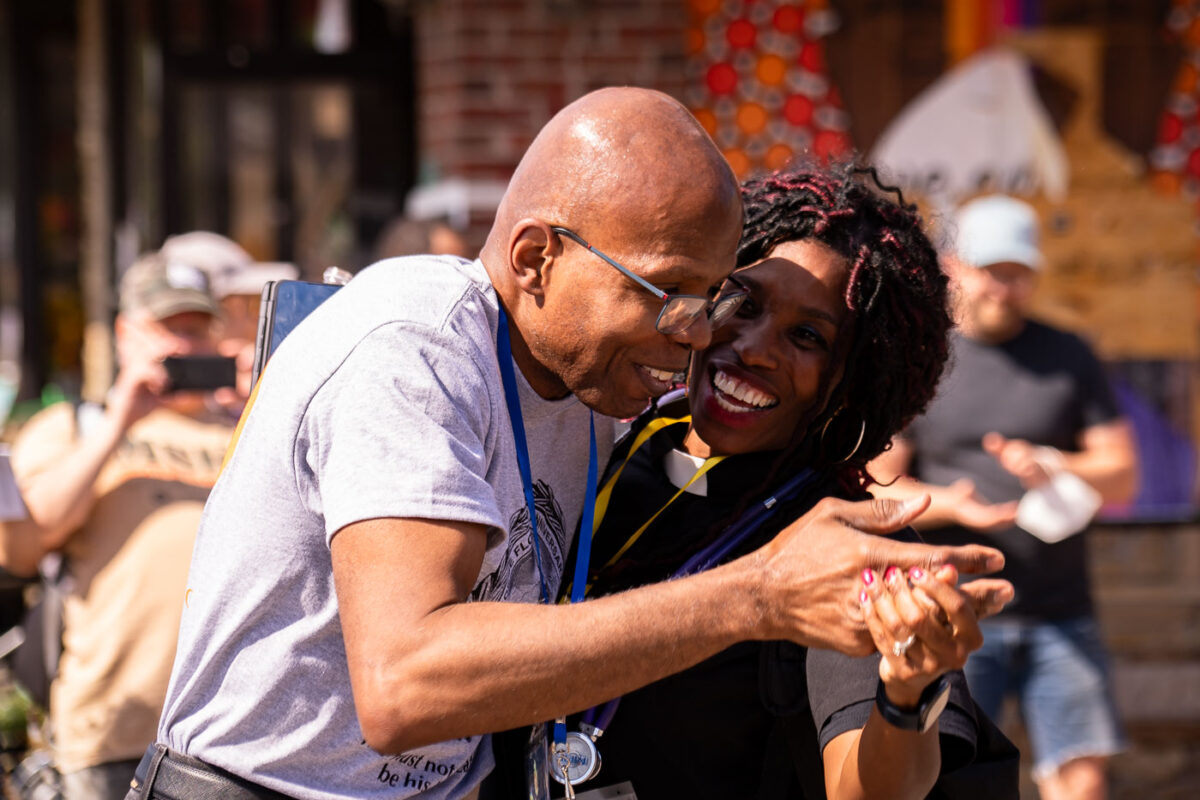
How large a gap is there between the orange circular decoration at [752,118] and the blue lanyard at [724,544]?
3853 millimetres

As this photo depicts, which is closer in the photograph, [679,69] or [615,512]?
[615,512]

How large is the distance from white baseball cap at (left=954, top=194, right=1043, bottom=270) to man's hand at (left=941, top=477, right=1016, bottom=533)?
2.66 ft

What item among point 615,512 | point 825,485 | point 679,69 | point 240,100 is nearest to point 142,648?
point 615,512

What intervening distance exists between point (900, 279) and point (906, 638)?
81 cm

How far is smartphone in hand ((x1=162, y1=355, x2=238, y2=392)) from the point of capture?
364 cm

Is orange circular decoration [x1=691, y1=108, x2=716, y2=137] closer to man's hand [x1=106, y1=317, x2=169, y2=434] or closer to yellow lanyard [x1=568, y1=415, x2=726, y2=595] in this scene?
man's hand [x1=106, y1=317, x2=169, y2=434]


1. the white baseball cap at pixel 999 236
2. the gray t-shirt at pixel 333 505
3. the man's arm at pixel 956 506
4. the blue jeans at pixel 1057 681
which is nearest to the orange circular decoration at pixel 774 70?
the white baseball cap at pixel 999 236

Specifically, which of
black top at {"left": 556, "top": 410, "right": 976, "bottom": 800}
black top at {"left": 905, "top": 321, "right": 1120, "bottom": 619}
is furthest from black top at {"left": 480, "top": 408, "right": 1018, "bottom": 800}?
black top at {"left": 905, "top": 321, "right": 1120, "bottom": 619}

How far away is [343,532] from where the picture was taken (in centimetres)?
158

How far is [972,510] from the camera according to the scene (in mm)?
4117

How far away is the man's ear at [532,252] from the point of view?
184cm

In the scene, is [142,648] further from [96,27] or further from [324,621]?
[96,27]

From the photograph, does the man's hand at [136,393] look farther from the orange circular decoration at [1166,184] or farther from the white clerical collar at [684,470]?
the orange circular decoration at [1166,184]

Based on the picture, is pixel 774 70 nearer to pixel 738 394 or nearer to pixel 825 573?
pixel 738 394
